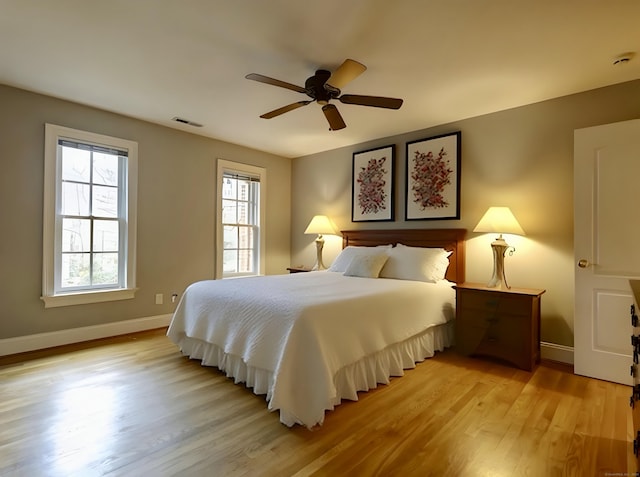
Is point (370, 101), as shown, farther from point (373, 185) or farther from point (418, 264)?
point (373, 185)

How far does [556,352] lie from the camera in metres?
3.00

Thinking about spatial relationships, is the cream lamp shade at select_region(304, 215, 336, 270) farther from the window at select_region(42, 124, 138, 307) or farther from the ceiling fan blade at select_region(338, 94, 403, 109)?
the ceiling fan blade at select_region(338, 94, 403, 109)

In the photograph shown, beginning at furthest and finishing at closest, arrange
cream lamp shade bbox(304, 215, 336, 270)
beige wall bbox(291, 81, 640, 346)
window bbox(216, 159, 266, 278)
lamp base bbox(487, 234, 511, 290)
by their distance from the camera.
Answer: cream lamp shade bbox(304, 215, 336, 270) → window bbox(216, 159, 266, 278) → lamp base bbox(487, 234, 511, 290) → beige wall bbox(291, 81, 640, 346)

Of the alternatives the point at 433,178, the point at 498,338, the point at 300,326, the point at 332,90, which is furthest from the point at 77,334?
the point at 433,178

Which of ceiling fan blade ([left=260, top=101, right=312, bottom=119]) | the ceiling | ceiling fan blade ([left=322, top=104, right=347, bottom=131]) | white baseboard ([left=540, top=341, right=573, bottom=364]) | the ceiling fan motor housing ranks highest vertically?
the ceiling

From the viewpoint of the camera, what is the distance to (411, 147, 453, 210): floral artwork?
148 inches

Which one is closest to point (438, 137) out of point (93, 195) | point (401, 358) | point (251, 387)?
point (401, 358)

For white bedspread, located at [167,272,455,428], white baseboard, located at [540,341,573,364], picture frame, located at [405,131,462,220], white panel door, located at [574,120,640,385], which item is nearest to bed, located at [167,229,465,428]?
white bedspread, located at [167,272,455,428]

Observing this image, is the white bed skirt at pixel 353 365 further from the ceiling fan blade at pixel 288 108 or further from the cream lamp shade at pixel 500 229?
the ceiling fan blade at pixel 288 108

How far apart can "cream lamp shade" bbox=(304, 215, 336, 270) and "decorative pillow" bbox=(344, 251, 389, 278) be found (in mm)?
1088

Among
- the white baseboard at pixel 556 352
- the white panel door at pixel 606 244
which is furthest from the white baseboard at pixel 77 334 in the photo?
the white panel door at pixel 606 244

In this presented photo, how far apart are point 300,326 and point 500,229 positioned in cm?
214

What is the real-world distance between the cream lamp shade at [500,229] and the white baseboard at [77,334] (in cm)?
373

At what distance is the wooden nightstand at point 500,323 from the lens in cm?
274
